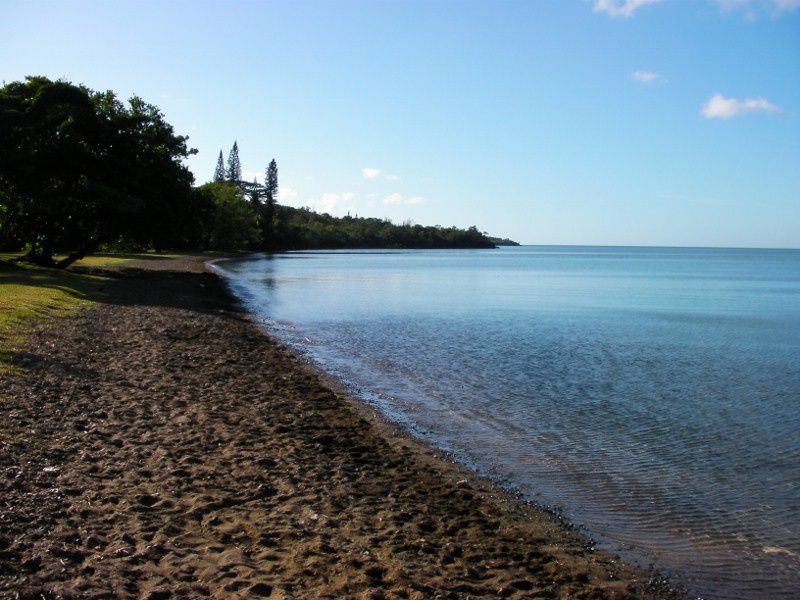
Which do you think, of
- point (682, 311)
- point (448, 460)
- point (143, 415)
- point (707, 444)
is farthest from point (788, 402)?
point (682, 311)

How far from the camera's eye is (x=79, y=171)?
37.9 metres

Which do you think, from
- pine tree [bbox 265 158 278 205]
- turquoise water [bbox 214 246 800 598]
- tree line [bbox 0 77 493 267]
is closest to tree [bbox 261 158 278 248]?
pine tree [bbox 265 158 278 205]

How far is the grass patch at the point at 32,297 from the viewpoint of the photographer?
51.8ft

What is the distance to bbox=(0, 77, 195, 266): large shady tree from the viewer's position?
112 ft

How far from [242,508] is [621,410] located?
9537 mm

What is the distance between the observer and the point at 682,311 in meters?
38.4

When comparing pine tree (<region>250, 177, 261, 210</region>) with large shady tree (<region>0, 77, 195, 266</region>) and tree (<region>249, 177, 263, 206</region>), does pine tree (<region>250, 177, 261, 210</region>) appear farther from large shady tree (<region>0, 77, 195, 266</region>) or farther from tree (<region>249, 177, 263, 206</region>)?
large shady tree (<region>0, 77, 195, 266</region>)

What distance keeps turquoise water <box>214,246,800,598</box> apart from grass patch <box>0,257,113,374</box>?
7186mm

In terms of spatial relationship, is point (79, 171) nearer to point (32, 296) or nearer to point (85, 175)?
point (85, 175)

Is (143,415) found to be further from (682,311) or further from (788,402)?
(682,311)

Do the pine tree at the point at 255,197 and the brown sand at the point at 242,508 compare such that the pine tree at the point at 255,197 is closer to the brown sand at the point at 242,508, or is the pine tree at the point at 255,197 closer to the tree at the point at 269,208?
the tree at the point at 269,208

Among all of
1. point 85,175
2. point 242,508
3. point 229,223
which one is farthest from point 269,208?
point 242,508

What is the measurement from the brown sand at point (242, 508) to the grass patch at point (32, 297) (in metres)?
3.04

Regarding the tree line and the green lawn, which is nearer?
the green lawn
